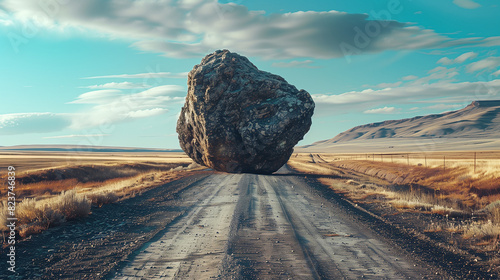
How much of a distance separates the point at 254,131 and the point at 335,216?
1163 centimetres

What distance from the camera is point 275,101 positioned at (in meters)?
22.5

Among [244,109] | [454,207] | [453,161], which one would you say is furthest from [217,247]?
[453,161]

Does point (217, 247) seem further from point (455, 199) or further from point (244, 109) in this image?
point (244, 109)

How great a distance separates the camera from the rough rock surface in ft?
73.2

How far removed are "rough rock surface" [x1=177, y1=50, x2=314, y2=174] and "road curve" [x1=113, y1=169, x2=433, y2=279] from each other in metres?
10.2

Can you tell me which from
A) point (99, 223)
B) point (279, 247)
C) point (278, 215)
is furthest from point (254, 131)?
point (279, 247)

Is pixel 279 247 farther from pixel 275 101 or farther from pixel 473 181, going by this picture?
pixel 473 181

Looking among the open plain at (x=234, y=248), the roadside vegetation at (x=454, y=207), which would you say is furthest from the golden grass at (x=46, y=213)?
the roadside vegetation at (x=454, y=207)

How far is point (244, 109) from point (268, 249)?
15.9 metres

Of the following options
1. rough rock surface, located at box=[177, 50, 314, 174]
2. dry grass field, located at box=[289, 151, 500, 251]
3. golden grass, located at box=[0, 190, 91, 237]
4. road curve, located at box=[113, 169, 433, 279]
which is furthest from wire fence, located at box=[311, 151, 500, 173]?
golden grass, located at box=[0, 190, 91, 237]

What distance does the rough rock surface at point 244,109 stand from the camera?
73.2 ft

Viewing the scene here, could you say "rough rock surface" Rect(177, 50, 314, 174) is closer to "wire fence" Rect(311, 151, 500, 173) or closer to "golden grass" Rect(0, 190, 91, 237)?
"golden grass" Rect(0, 190, 91, 237)

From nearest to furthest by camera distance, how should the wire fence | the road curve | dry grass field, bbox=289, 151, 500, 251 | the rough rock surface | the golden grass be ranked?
the road curve < dry grass field, bbox=289, 151, 500, 251 < the golden grass < the rough rock surface < the wire fence

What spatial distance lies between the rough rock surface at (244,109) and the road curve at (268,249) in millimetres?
10168
